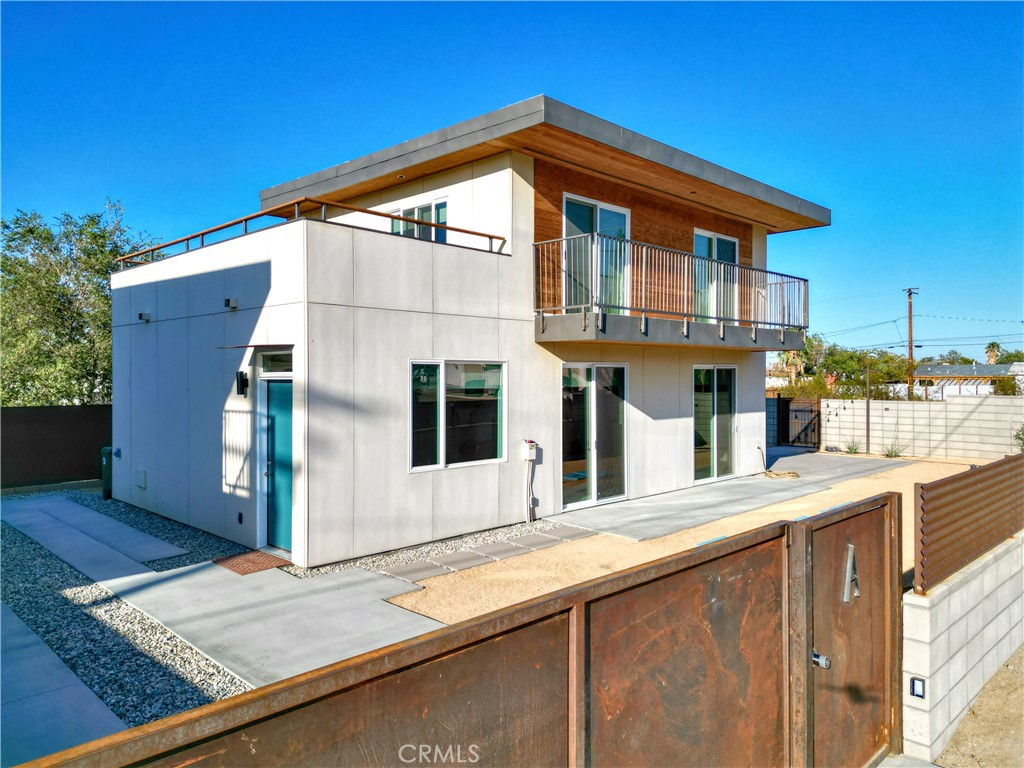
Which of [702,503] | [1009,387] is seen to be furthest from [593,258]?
[1009,387]

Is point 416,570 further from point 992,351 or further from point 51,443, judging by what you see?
point 992,351

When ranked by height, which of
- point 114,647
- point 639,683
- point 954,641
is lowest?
point 114,647

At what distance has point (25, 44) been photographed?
1255cm

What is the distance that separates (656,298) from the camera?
11617 millimetres

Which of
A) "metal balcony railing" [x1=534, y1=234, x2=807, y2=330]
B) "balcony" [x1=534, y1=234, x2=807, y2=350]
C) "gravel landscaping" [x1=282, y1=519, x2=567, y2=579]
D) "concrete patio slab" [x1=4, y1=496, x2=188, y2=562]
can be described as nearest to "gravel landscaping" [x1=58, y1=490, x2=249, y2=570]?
"concrete patio slab" [x1=4, y1=496, x2=188, y2=562]

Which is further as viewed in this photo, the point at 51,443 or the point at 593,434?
the point at 51,443

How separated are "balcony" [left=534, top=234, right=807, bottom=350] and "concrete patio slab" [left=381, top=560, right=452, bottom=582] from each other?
3882 millimetres

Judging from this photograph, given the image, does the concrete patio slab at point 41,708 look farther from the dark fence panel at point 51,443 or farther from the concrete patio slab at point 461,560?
the dark fence panel at point 51,443

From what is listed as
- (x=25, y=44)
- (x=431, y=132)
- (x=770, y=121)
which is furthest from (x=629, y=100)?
(x=25, y=44)

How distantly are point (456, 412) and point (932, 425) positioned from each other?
1612cm

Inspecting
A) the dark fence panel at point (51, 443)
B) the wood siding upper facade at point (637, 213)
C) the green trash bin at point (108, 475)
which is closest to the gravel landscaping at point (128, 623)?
the green trash bin at point (108, 475)

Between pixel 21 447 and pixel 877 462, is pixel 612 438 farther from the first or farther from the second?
pixel 21 447

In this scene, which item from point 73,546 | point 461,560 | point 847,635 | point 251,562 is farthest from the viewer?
point 73,546

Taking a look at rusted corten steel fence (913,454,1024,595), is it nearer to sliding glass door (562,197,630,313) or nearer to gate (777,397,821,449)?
sliding glass door (562,197,630,313)
